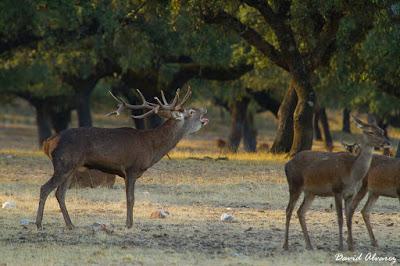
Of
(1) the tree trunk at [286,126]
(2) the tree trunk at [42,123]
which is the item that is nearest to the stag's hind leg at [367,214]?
(1) the tree trunk at [286,126]

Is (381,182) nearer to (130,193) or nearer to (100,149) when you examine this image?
(130,193)

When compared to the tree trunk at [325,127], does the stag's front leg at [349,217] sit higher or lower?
higher

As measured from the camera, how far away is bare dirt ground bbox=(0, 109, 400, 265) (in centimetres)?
1231

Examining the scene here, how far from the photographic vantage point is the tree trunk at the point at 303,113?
27750 millimetres

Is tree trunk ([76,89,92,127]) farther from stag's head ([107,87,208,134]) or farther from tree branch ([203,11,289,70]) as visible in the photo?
stag's head ([107,87,208,134])

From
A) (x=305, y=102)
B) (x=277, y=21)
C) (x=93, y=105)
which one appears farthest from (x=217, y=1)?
(x=93, y=105)

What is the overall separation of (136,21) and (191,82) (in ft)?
22.0

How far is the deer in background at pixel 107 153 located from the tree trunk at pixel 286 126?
14.7 metres

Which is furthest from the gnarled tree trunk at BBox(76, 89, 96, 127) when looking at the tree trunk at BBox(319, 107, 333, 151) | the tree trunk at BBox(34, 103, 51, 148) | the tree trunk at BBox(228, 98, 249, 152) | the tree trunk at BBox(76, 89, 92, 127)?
the tree trunk at BBox(319, 107, 333, 151)

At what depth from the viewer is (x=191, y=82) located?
119 ft

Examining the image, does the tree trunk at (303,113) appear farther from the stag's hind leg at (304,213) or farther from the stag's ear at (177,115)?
the stag's hind leg at (304,213)

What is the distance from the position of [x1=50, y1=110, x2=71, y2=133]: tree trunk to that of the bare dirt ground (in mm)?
24148

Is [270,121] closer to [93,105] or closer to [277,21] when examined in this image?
[93,105]

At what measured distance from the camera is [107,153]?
15.0 metres
